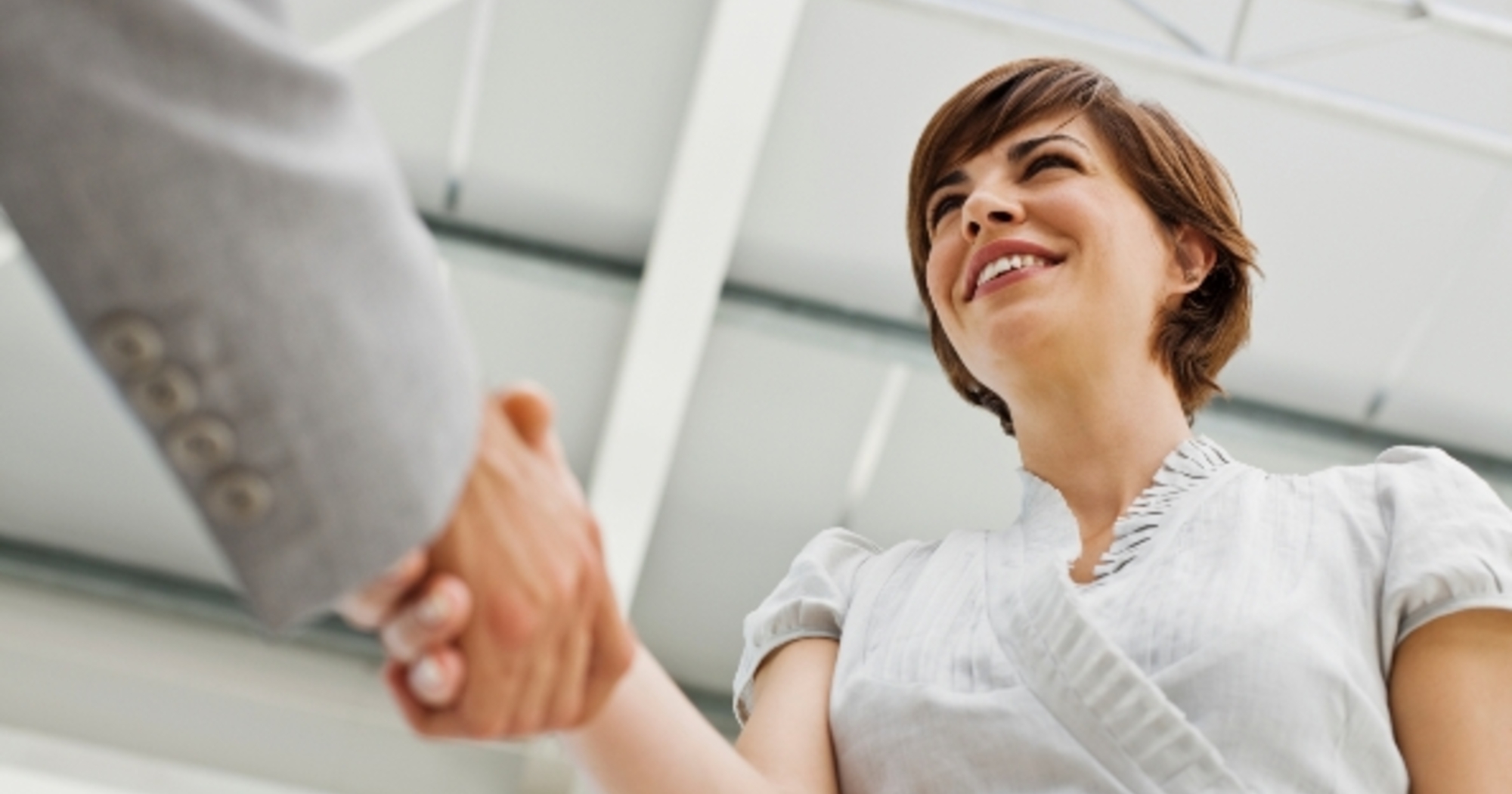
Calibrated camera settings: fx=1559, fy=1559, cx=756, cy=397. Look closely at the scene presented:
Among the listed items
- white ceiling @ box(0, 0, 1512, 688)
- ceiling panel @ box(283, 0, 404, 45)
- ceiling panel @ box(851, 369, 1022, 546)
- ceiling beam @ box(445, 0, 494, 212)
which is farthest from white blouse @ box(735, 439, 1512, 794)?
ceiling panel @ box(851, 369, 1022, 546)

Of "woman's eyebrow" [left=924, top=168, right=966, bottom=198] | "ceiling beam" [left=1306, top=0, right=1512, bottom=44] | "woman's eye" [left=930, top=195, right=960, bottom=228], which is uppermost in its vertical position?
"woman's eyebrow" [left=924, top=168, right=966, bottom=198]

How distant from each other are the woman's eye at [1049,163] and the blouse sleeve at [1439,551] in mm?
496

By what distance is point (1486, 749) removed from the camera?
1055 mm

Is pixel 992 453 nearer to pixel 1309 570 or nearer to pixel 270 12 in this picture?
pixel 1309 570

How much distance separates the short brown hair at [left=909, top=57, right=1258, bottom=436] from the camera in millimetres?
1623

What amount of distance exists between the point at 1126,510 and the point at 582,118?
408 cm

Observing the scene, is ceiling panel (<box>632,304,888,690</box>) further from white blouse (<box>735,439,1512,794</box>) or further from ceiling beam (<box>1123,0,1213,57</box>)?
white blouse (<box>735,439,1512,794</box>)

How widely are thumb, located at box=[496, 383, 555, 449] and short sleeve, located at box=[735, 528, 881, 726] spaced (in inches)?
22.4

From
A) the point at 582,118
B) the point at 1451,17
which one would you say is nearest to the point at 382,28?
the point at 582,118

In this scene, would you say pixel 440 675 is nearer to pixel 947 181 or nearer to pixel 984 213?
pixel 984 213

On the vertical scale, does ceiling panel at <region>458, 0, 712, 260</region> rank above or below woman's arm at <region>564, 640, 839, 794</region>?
below

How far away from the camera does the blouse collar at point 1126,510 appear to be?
1.31 meters

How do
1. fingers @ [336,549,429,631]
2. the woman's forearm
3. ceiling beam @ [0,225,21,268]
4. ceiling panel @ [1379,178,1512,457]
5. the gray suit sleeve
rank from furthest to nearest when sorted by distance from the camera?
1. ceiling beam @ [0,225,21,268]
2. ceiling panel @ [1379,178,1512,457]
3. the woman's forearm
4. fingers @ [336,549,429,631]
5. the gray suit sleeve

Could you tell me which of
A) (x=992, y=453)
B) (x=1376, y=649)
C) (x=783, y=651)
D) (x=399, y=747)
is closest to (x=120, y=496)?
(x=399, y=747)
